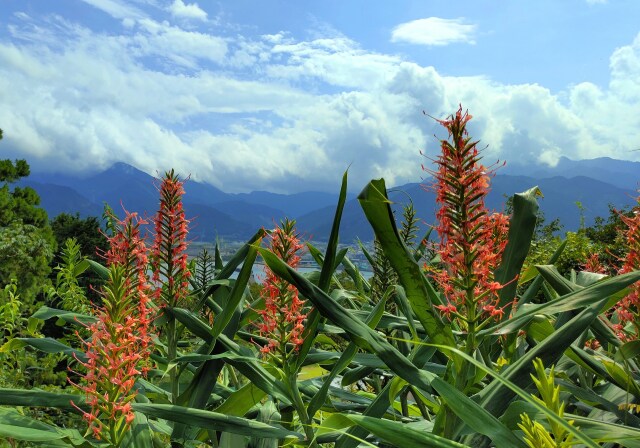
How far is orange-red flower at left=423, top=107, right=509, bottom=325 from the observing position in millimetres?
1400

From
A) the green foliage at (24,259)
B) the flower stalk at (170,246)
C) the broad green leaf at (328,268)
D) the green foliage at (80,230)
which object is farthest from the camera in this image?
the green foliage at (80,230)

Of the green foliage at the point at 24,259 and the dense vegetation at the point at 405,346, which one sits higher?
the dense vegetation at the point at 405,346

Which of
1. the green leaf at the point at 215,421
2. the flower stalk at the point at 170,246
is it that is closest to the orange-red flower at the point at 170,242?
the flower stalk at the point at 170,246

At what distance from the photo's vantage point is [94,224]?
115 ft

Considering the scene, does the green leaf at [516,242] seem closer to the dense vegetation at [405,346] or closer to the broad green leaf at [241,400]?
the dense vegetation at [405,346]

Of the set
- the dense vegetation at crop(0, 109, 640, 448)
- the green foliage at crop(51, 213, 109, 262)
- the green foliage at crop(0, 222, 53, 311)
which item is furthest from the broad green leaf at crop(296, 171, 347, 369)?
the green foliage at crop(51, 213, 109, 262)

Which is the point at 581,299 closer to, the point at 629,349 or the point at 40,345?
the point at 629,349

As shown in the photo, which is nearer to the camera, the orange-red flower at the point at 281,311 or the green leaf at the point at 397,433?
the green leaf at the point at 397,433

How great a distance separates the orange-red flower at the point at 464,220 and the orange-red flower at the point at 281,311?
1.73 feet

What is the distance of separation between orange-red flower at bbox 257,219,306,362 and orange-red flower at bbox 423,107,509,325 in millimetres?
526

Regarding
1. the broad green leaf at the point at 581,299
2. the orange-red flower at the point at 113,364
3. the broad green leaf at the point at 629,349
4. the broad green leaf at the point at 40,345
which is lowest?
the broad green leaf at the point at 40,345

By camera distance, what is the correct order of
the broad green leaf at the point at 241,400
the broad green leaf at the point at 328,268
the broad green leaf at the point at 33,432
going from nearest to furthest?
the broad green leaf at the point at 328,268
the broad green leaf at the point at 33,432
the broad green leaf at the point at 241,400

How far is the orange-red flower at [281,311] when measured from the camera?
1.71 meters

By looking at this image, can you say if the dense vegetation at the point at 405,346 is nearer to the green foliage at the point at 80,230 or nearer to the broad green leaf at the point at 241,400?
the broad green leaf at the point at 241,400
